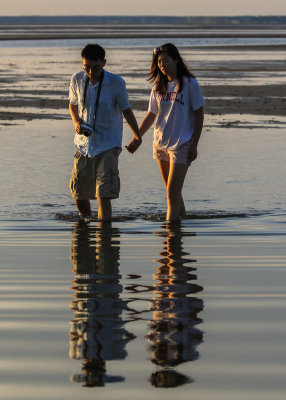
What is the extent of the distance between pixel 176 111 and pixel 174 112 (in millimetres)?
19

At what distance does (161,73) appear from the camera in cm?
841

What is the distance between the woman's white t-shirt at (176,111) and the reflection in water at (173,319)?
45.6 inches

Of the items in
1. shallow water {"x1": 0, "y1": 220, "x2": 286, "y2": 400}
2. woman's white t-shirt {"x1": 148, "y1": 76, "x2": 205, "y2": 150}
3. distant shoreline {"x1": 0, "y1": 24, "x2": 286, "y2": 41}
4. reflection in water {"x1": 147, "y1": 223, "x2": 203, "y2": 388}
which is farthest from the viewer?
distant shoreline {"x1": 0, "y1": 24, "x2": 286, "y2": 41}

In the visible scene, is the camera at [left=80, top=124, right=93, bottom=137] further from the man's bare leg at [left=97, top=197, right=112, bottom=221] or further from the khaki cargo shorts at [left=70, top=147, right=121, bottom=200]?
the man's bare leg at [left=97, top=197, right=112, bottom=221]

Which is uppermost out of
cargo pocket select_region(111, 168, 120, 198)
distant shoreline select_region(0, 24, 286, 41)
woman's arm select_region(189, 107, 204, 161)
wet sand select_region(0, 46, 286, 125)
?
distant shoreline select_region(0, 24, 286, 41)

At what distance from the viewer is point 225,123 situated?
19031mm

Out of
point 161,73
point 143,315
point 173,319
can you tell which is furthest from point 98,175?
point 173,319

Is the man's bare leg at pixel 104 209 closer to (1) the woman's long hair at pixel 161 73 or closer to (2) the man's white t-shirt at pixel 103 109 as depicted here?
(2) the man's white t-shirt at pixel 103 109

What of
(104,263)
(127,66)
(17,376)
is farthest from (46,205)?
(127,66)

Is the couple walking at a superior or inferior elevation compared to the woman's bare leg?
superior

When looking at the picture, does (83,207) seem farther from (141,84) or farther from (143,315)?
(141,84)

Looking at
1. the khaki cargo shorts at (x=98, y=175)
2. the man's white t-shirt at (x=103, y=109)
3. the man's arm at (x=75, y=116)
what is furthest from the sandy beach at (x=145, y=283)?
the man's arm at (x=75, y=116)

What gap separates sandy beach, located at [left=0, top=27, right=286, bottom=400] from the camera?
4555 mm

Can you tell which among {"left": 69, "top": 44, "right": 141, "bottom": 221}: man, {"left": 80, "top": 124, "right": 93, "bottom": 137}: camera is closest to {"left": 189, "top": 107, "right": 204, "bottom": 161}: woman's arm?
{"left": 69, "top": 44, "right": 141, "bottom": 221}: man
